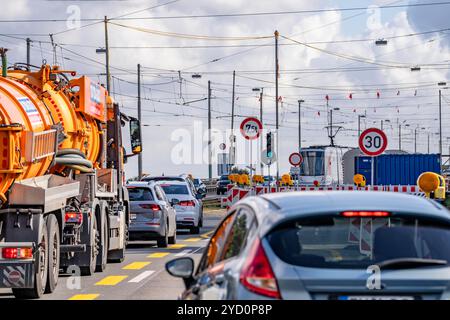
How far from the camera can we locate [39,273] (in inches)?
563

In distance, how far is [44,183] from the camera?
52.1 ft

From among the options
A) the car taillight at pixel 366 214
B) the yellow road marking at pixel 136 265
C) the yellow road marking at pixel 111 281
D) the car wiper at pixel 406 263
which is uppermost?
the car taillight at pixel 366 214

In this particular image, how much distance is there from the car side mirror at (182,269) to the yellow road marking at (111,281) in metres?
9.45

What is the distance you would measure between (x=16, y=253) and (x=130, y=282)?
3835 millimetres

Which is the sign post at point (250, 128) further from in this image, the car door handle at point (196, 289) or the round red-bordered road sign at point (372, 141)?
the car door handle at point (196, 289)

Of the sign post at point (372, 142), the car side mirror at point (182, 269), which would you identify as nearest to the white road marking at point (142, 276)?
the sign post at point (372, 142)

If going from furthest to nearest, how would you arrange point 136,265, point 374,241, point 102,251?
point 136,265
point 102,251
point 374,241

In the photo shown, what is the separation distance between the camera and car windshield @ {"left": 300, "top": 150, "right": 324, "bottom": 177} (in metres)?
75.8

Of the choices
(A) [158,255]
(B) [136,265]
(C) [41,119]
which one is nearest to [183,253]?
(A) [158,255]

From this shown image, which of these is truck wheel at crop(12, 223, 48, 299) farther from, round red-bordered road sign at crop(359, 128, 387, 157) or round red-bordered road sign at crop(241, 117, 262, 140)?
round red-bordered road sign at crop(241, 117, 262, 140)

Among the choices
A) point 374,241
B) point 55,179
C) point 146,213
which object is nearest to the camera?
point 374,241

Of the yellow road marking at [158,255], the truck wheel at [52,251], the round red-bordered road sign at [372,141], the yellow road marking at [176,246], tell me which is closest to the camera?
the truck wheel at [52,251]

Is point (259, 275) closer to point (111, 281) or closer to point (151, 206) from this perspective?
point (111, 281)

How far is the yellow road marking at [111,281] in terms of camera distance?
672 inches
